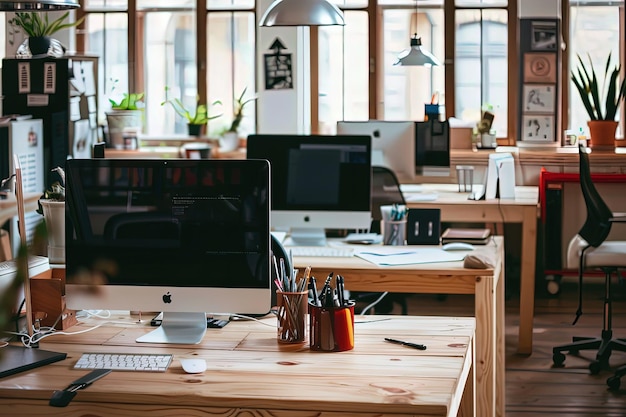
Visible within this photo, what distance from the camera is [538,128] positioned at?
6766 mm

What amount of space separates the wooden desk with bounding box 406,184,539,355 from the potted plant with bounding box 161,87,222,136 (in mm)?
2655

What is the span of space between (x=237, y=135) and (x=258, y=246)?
4987 millimetres

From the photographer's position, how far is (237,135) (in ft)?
23.7

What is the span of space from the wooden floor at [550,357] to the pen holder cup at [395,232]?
2.82 ft

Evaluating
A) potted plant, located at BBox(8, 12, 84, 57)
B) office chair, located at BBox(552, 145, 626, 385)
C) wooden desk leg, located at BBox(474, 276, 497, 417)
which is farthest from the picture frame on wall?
wooden desk leg, located at BBox(474, 276, 497, 417)

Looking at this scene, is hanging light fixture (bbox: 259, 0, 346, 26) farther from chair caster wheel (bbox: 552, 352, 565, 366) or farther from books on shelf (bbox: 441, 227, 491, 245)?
chair caster wheel (bbox: 552, 352, 565, 366)

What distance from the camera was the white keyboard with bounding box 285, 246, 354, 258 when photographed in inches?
144

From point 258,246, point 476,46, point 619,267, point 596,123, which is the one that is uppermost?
point 476,46

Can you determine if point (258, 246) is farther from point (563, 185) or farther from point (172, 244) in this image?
point (563, 185)

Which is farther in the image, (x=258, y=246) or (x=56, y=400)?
(x=258, y=246)

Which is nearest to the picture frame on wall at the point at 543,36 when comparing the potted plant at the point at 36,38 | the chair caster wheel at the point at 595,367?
the chair caster wheel at the point at 595,367

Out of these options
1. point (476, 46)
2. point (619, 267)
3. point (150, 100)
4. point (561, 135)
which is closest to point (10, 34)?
point (150, 100)

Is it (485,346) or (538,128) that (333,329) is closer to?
(485,346)

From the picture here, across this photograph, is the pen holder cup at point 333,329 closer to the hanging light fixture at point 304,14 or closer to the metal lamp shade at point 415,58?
the hanging light fixture at point 304,14
